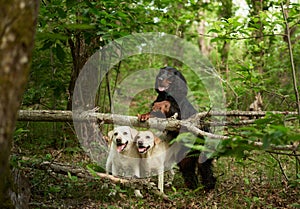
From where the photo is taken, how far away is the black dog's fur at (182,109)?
5.05 meters

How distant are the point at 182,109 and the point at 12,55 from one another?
14.0ft

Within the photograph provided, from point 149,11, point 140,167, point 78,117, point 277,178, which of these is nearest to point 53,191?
point 78,117

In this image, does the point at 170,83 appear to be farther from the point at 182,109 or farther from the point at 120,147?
the point at 120,147

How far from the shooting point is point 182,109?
5602mm

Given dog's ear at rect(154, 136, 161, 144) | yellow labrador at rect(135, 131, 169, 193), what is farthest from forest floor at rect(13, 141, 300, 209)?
dog's ear at rect(154, 136, 161, 144)

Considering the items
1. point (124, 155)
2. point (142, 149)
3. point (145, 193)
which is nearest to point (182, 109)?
point (142, 149)

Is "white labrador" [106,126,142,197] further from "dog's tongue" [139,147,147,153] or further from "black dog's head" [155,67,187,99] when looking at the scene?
"black dog's head" [155,67,187,99]

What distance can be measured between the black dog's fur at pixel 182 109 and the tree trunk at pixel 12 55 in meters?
3.53

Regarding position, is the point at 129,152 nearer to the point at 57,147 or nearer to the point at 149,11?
the point at 57,147

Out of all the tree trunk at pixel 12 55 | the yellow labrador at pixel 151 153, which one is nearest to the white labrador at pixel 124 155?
the yellow labrador at pixel 151 153

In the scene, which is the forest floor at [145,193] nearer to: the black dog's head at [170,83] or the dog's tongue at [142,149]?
the dog's tongue at [142,149]

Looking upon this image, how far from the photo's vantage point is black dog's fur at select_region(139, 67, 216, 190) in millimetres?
5047

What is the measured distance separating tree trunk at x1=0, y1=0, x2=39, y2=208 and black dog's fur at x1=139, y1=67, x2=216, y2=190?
3527mm

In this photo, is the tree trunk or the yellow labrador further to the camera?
the yellow labrador
